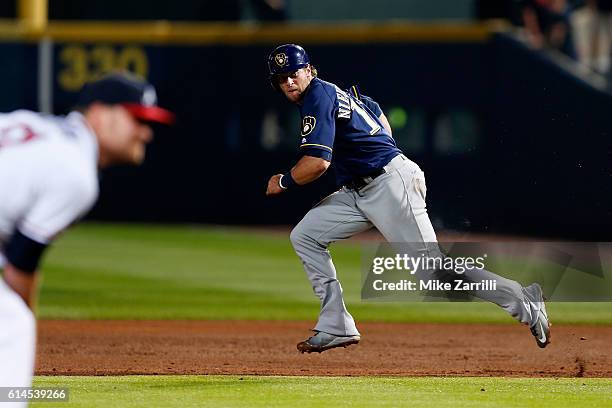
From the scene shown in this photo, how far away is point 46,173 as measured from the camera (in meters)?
3.91

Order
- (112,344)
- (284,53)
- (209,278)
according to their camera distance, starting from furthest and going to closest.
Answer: (209,278)
(112,344)
(284,53)

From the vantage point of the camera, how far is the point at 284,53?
7488 mm

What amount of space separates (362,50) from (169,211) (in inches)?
169

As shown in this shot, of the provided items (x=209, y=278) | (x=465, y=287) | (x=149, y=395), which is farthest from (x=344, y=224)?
(x=209, y=278)

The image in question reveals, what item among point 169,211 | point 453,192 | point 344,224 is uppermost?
point 344,224

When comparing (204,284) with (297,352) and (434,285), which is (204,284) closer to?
(297,352)

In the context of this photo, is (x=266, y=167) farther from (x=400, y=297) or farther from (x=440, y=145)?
(x=400, y=297)

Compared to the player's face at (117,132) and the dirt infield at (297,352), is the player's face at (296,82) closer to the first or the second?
the dirt infield at (297,352)

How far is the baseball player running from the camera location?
746 centimetres

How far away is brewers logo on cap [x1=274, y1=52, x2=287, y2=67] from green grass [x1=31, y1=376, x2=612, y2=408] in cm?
189

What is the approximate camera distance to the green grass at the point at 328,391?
6.26m

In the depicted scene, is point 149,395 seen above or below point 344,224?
below

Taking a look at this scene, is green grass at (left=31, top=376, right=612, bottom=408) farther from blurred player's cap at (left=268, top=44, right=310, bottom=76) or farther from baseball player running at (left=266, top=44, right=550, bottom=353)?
blurred player's cap at (left=268, top=44, right=310, bottom=76)

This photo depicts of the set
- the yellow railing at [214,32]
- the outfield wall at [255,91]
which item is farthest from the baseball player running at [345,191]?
the yellow railing at [214,32]
